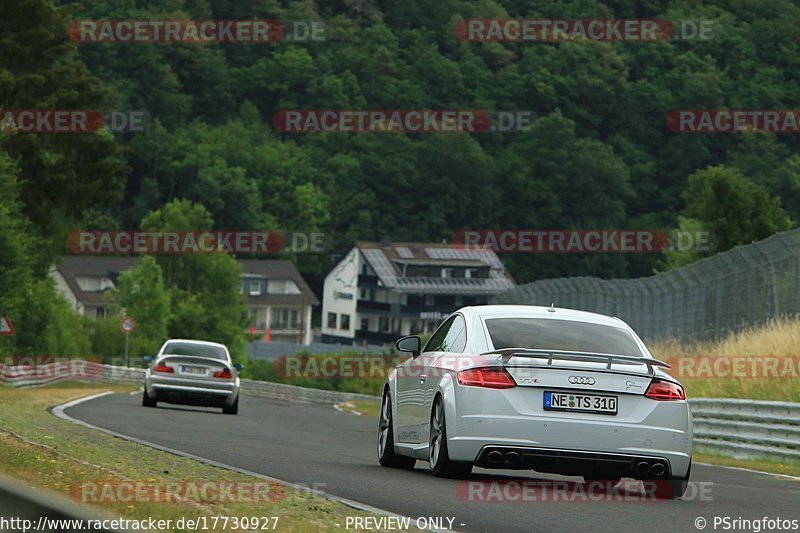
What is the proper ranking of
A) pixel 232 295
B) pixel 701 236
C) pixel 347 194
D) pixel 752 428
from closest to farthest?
pixel 752 428
pixel 701 236
pixel 232 295
pixel 347 194

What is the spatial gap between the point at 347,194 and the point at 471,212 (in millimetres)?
12626

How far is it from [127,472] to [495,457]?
2578mm

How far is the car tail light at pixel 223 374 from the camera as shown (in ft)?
97.6

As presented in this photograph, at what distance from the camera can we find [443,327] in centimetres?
1455

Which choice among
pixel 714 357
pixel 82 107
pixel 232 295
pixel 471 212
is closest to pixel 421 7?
pixel 471 212

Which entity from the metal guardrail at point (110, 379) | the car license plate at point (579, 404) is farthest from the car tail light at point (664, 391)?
the metal guardrail at point (110, 379)

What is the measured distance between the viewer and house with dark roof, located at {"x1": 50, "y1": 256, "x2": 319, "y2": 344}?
533 ft

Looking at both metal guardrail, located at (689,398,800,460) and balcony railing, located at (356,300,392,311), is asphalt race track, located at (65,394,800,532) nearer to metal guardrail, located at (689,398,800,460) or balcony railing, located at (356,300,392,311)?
metal guardrail, located at (689,398,800,460)

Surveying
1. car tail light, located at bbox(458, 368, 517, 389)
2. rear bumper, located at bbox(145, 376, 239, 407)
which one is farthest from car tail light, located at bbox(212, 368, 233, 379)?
car tail light, located at bbox(458, 368, 517, 389)

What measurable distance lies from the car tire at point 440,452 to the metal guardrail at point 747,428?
8006mm

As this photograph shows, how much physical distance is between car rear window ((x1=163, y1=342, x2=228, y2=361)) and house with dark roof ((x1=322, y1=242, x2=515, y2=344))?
4949 inches

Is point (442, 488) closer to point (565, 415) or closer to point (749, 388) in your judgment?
point (565, 415)

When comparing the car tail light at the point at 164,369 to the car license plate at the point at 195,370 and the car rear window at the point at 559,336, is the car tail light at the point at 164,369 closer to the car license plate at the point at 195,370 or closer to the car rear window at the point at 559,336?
the car license plate at the point at 195,370

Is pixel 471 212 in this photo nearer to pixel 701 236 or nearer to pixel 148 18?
pixel 148 18
